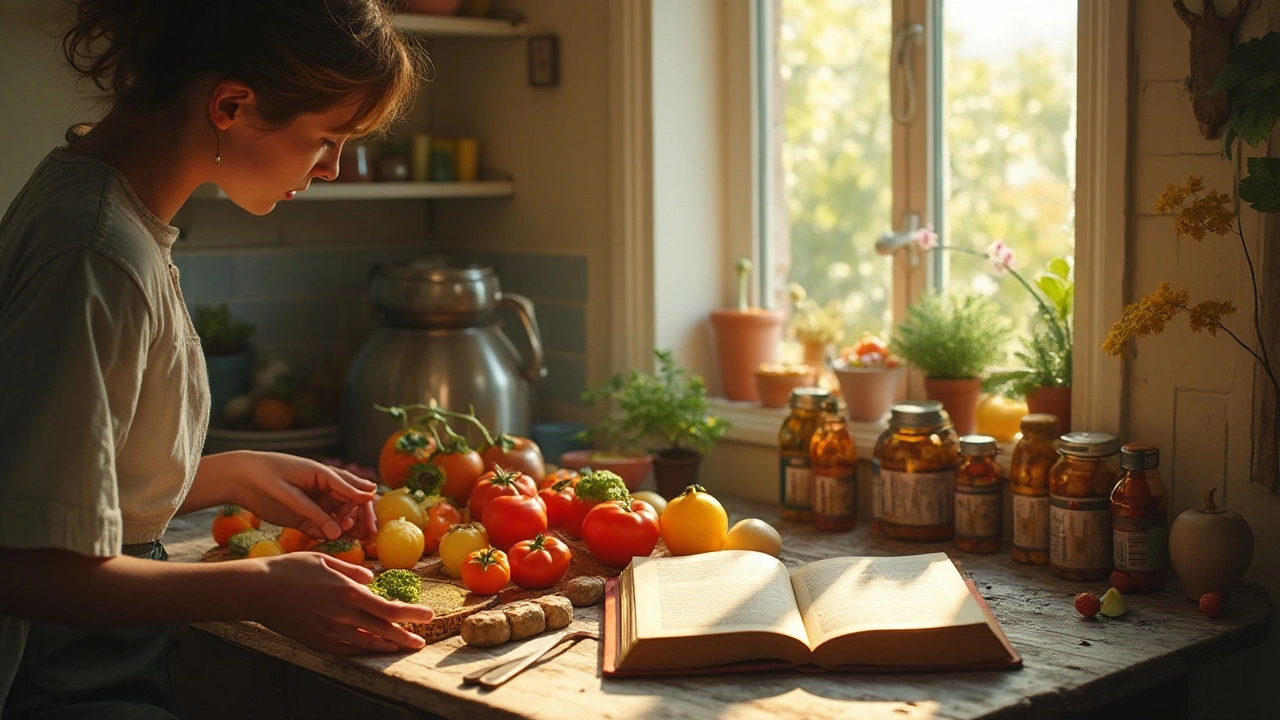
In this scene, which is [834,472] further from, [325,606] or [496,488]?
[325,606]

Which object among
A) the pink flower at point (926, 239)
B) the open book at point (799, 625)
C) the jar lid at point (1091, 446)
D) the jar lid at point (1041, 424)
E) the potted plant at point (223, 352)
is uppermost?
the pink flower at point (926, 239)

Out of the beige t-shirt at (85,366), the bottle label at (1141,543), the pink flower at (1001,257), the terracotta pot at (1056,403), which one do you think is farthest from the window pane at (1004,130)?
the beige t-shirt at (85,366)

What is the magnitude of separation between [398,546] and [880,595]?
0.68 metres

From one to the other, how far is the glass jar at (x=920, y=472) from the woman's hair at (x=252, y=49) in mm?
1021

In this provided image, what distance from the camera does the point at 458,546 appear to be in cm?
176

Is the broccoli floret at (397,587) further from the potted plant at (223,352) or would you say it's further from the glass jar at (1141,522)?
the potted plant at (223,352)

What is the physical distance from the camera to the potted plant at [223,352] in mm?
2588

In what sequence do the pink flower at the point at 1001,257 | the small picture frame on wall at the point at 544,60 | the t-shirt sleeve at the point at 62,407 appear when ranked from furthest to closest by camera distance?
the small picture frame on wall at the point at 544,60 < the pink flower at the point at 1001,257 < the t-shirt sleeve at the point at 62,407

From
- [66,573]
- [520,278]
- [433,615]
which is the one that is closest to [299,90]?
[66,573]

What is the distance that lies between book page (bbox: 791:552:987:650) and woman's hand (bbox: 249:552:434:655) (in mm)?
474

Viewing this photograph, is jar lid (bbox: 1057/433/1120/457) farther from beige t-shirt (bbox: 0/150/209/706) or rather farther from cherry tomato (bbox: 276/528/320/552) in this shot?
beige t-shirt (bbox: 0/150/209/706)

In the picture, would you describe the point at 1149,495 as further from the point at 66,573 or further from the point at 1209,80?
the point at 66,573

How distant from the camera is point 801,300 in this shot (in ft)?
8.54

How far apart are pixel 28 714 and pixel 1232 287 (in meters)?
1.60
